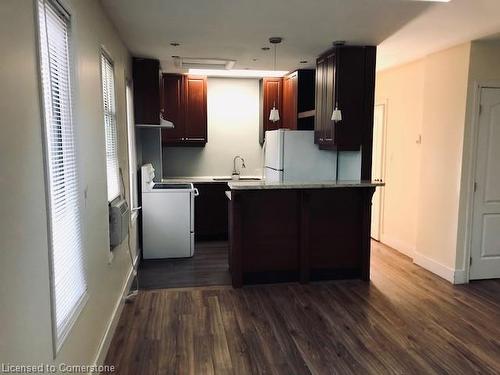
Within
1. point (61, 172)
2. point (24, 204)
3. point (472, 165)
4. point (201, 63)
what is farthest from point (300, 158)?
point (24, 204)

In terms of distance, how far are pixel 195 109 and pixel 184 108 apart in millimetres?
166

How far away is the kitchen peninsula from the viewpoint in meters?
3.95

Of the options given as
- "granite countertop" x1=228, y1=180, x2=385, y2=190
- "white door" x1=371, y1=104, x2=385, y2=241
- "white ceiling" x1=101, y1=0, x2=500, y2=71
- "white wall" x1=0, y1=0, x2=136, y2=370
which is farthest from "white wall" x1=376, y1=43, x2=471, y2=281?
"white wall" x1=0, y1=0, x2=136, y2=370

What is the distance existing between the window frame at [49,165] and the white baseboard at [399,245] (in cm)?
416

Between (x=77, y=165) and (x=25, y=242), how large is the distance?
2.82 ft

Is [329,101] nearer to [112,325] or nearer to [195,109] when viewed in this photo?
[195,109]

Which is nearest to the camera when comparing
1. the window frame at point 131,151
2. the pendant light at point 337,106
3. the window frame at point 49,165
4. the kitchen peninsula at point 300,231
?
the window frame at point 49,165

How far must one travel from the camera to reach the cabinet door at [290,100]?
540 centimetres

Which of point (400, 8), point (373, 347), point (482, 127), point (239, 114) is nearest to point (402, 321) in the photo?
point (373, 347)

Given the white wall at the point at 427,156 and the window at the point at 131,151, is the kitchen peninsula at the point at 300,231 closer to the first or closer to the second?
the white wall at the point at 427,156

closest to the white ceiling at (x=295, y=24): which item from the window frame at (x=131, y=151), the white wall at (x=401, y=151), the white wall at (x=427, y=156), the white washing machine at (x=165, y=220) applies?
the white wall at (x=427, y=156)

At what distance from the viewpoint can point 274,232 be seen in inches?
161

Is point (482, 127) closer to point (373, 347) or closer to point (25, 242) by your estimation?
point (373, 347)

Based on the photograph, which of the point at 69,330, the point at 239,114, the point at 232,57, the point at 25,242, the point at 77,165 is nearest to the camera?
the point at 25,242
